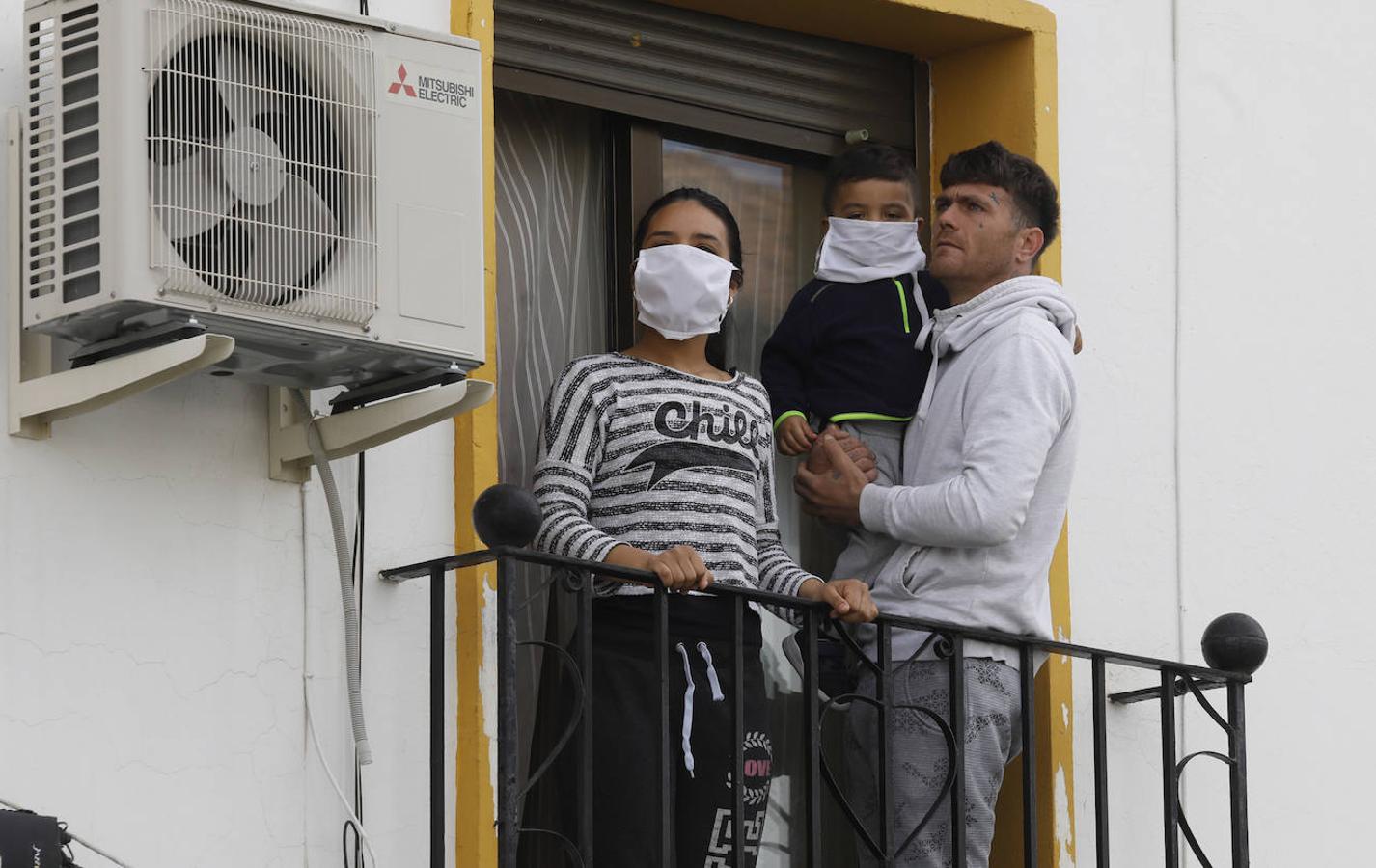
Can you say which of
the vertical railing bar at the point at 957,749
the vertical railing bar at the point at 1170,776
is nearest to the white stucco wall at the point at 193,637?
the vertical railing bar at the point at 957,749

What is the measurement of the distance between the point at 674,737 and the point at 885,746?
1.40 ft

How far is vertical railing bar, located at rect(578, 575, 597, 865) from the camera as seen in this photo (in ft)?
15.1

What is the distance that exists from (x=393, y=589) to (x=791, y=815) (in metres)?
1.20

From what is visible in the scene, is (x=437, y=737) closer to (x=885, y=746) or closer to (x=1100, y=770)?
(x=885, y=746)

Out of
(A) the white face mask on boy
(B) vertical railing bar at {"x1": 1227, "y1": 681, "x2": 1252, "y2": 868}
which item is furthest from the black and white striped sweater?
(B) vertical railing bar at {"x1": 1227, "y1": 681, "x2": 1252, "y2": 868}

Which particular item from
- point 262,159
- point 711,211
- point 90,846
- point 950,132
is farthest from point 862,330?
point 90,846

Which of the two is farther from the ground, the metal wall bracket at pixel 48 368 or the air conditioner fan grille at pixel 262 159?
the air conditioner fan grille at pixel 262 159

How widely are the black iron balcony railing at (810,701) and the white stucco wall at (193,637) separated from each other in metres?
0.19

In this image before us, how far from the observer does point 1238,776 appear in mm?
5434

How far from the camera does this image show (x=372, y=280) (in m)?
4.54

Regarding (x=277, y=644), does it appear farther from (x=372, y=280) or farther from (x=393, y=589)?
(x=372, y=280)

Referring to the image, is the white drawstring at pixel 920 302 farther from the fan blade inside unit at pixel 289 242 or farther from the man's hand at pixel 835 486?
the fan blade inside unit at pixel 289 242

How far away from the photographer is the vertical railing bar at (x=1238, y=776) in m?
5.42

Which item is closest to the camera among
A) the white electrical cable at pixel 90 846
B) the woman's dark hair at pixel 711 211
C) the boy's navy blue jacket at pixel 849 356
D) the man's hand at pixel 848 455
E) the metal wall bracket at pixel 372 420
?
the white electrical cable at pixel 90 846
